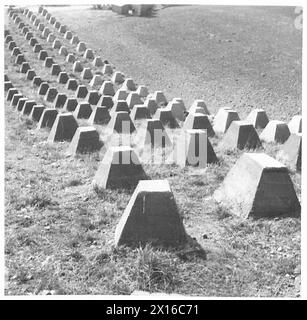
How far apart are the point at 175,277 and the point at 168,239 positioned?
17.4 inches

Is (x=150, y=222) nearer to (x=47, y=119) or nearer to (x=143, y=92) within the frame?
(x=47, y=119)

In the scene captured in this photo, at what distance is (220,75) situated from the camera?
431 inches

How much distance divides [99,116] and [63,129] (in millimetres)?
1319

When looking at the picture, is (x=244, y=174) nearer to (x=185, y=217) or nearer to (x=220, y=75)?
(x=185, y=217)

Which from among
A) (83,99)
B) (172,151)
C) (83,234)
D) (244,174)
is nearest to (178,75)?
(83,99)

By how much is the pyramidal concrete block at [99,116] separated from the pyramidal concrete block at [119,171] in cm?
311

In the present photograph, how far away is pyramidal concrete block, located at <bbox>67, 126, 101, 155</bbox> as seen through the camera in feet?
20.9

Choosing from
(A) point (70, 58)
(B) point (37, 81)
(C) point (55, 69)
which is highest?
(A) point (70, 58)

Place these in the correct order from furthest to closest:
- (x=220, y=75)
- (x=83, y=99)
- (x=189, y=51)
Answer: (x=189, y=51) → (x=220, y=75) → (x=83, y=99)

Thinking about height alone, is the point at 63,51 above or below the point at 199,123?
above

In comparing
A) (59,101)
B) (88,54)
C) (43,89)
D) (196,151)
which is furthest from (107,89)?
(196,151)

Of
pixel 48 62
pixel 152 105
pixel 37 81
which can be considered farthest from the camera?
pixel 48 62

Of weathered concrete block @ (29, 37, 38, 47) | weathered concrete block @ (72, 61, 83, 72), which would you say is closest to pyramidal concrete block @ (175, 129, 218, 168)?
weathered concrete block @ (72, 61, 83, 72)

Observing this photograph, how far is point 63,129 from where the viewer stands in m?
7.09
